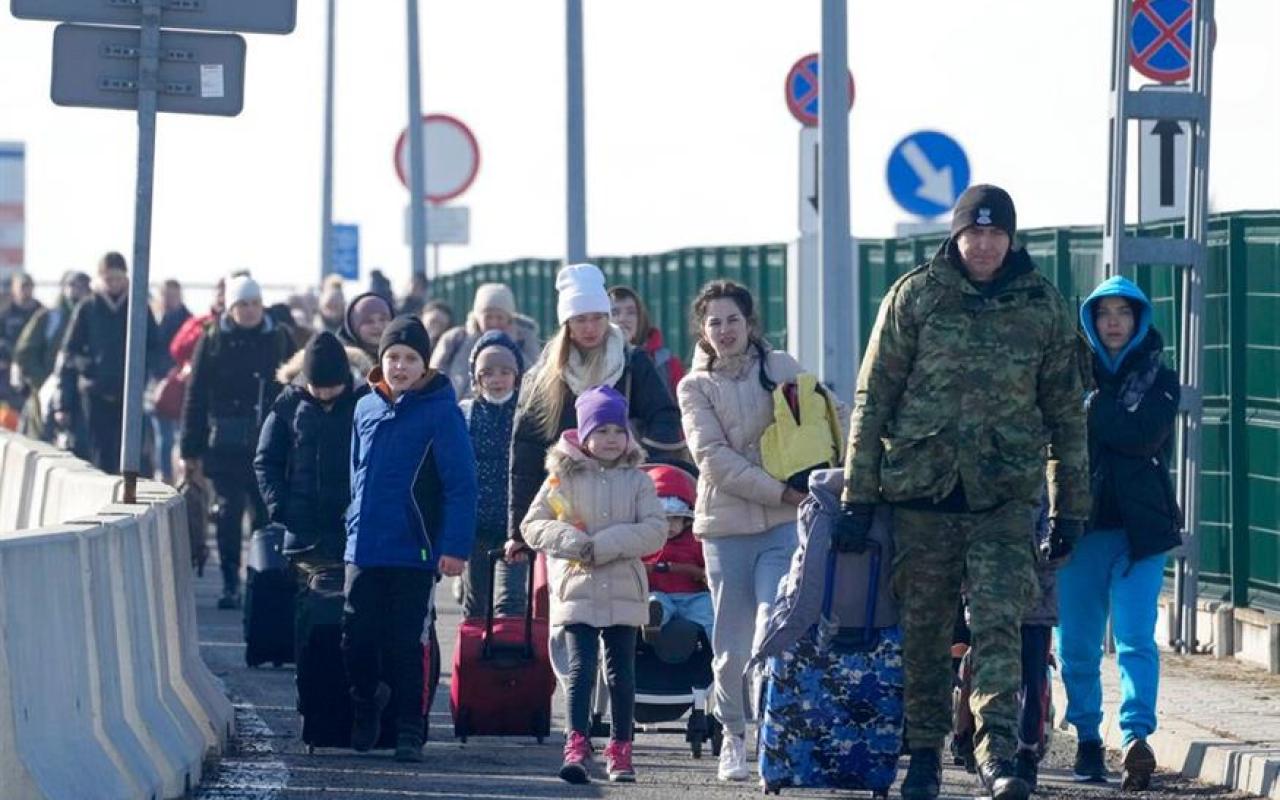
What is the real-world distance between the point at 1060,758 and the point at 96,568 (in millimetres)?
4340

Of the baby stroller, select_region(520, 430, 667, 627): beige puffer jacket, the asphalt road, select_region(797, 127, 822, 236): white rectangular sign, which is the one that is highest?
select_region(797, 127, 822, 236): white rectangular sign

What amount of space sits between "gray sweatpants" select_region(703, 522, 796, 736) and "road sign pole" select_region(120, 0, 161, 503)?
9.37 ft

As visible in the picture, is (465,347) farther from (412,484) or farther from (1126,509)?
(1126,509)

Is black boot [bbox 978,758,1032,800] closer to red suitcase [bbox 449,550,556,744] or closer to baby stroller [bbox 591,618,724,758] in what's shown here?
baby stroller [bbox 591,618,724,758]

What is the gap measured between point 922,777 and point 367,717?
8.33 ft

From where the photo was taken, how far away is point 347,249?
51.1 m

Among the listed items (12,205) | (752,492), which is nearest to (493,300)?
(752,492)

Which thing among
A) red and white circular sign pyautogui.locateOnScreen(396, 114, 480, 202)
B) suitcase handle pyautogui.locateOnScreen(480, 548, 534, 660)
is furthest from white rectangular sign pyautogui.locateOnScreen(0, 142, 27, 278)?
suitcase handle pyautogui.locateOnScreen(480, 548, 534, 660)

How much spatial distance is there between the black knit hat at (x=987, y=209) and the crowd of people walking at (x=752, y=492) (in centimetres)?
1

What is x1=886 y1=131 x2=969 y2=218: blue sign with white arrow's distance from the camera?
23906 millimetres

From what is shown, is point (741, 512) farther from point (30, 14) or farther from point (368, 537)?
point (30, 14)

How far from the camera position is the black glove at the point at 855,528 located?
11.9 m

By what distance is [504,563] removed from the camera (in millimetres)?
14461

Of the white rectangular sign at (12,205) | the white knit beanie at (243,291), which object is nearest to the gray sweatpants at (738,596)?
the white knit beanie at (243,291)
